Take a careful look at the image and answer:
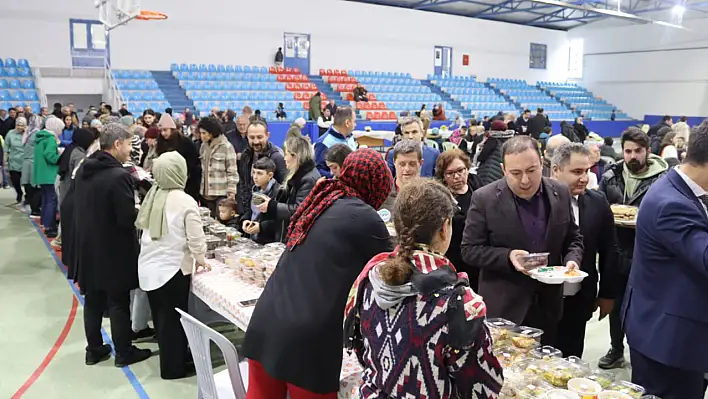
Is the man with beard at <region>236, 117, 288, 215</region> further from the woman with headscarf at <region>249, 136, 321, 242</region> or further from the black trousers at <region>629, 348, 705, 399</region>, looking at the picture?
the black trousers at <region>629, 348, 705, 399</region>

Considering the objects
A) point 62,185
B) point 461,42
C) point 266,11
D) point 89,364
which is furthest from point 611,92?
point 89,364

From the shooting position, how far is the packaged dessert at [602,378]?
6.19 ft

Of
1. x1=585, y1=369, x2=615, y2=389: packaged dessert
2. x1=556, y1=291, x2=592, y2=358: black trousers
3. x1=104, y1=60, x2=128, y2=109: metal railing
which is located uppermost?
x1=104, y1=60, x2=128, y2=109: metal railing

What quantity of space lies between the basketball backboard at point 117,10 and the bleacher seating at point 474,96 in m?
12.2

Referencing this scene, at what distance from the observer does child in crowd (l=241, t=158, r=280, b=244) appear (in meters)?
3.65

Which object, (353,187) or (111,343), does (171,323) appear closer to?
(111,343)

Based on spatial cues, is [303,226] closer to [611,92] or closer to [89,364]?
[89,364]

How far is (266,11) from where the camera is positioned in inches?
688

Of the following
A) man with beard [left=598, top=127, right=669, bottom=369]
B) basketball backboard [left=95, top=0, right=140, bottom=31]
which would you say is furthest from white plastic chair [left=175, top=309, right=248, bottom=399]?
basketball backboard [left=95, top=0, right=140, bottom=31]

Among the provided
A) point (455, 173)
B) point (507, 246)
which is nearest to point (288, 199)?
point (455, 173)

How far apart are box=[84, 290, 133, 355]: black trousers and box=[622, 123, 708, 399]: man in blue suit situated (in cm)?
292

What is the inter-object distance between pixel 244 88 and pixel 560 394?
49.5ft

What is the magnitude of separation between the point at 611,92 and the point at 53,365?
81.1 ft

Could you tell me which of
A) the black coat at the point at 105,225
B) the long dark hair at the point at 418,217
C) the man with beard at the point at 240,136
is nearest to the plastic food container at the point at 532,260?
the long dark hair at the point at 418,217
